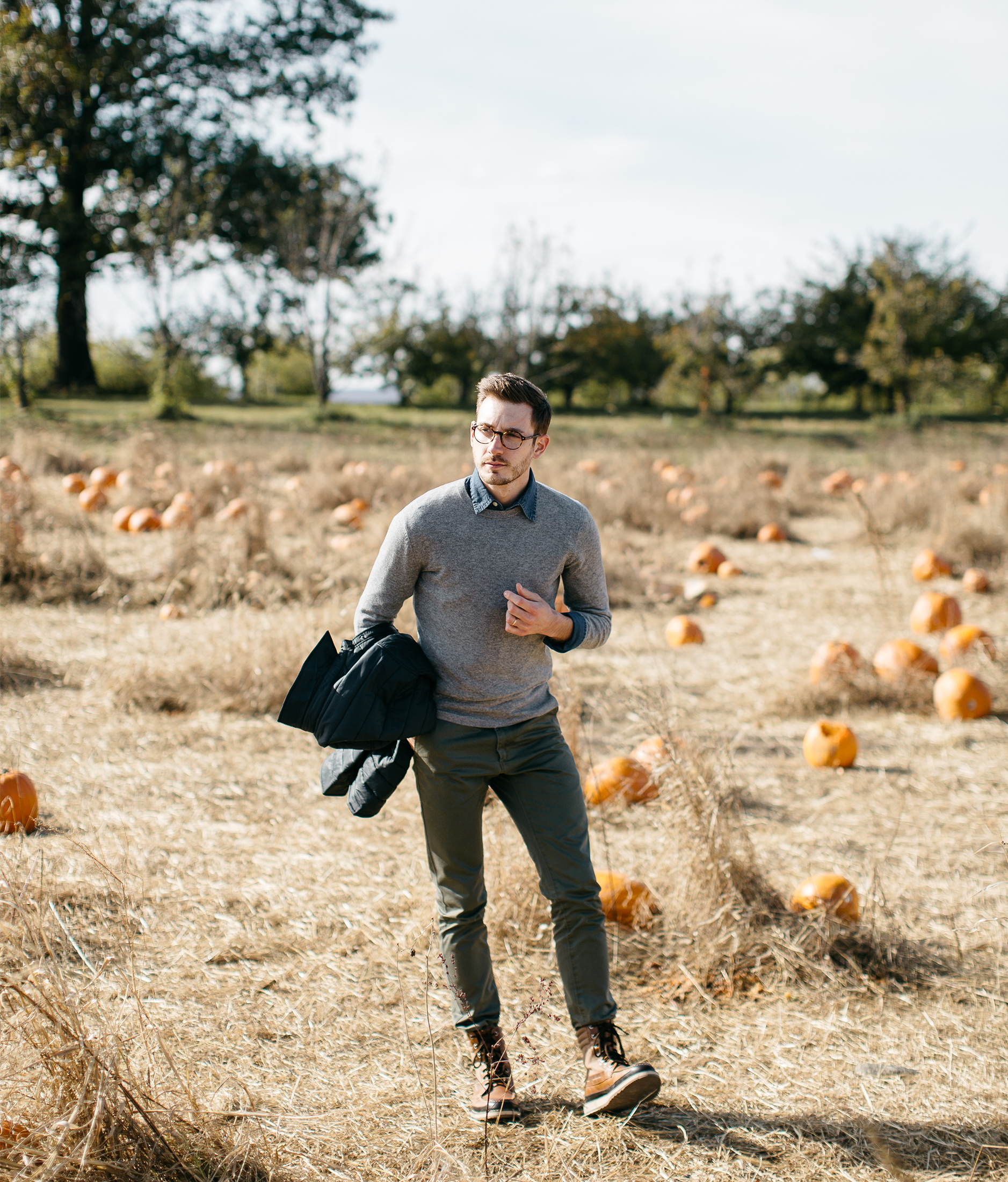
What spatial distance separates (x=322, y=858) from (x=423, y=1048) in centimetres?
125

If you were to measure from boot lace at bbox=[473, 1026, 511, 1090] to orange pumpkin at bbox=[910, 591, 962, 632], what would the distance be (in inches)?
230

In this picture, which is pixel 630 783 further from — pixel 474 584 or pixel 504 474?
pixel 504 474

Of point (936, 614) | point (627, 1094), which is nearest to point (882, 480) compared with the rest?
point (936, 614)

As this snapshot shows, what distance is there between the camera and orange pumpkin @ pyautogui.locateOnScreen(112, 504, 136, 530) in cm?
977

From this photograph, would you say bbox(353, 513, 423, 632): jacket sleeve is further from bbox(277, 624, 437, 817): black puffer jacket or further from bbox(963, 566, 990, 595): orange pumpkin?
bbox(963, 566, 990, 595): orange pumpkin

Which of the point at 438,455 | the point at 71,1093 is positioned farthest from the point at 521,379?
the point at 438,455

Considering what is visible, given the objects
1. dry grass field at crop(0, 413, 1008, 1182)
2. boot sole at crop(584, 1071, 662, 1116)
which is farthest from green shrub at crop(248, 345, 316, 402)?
boot sole at crop(584, 1071, 662, 1116)

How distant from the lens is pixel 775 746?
5.45 metres

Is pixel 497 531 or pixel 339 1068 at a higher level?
pixel 497 531

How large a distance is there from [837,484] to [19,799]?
1233cm

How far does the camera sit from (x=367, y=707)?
2.47 meters

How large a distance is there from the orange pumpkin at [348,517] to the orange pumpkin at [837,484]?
700cm

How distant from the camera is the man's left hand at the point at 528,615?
249 centimetres

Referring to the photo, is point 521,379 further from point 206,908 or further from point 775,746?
point 775,746
